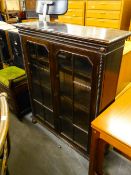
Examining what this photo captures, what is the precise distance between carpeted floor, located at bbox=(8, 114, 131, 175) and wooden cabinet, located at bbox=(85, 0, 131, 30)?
1.55 m

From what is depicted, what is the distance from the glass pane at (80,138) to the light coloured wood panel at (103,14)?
144 centimetres

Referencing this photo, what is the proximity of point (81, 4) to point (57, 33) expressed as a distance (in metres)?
1.31

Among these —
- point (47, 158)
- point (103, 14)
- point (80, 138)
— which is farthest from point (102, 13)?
point (47, 158)

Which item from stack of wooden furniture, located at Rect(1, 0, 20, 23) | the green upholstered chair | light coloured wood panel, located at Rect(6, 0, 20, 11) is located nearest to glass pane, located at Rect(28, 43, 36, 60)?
the green upholstered chair

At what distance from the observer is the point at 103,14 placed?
6.84 ft

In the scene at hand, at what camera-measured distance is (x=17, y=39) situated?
85.0 inches

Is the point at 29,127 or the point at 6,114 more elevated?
the point at 6,114

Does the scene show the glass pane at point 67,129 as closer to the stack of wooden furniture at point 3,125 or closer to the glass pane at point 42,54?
the glass pane at point 42,54

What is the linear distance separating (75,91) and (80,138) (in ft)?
1.66

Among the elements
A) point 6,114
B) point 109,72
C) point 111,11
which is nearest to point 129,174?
point 109,72

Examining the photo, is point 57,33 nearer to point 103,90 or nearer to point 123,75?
point 103,90

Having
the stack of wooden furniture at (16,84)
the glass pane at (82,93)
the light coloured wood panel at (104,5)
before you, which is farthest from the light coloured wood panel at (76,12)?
the glass pane at (82,93)

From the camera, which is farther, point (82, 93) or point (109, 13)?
point (109, 13)

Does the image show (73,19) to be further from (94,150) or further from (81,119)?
(94,150)
